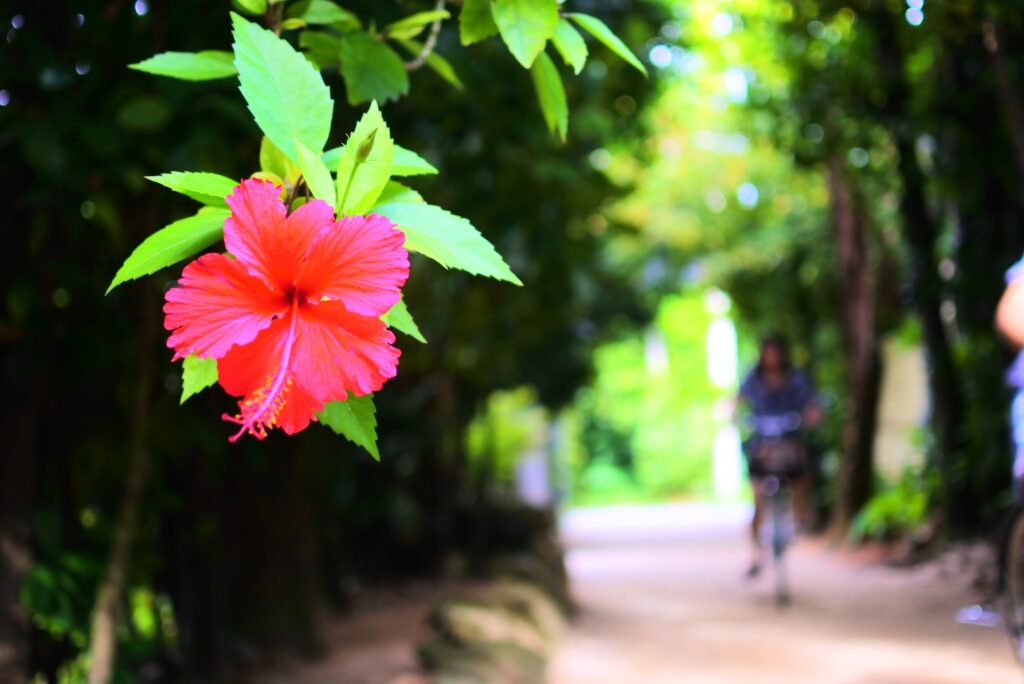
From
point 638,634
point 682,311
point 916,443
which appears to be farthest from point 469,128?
point 682,311

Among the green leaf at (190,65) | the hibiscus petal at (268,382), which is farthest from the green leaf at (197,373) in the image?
the green leaf at (190,65)

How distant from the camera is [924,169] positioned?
10.1 m

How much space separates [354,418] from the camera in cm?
118

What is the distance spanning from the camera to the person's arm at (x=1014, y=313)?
3.89m

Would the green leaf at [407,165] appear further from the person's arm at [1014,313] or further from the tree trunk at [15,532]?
the person's arm at [1014,313]

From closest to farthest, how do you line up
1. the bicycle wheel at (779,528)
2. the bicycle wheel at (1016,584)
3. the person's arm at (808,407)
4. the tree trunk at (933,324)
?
the bicycle wheel at (1016,584) < the person's arm at (808,407) < the bicycle wheel at (779,528) < the tree trunk at (933,324)

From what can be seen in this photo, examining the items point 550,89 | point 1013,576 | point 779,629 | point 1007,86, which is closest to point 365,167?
point 550,89

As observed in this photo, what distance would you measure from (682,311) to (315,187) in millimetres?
44088

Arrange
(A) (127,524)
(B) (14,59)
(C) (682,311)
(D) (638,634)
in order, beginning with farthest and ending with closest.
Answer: (C) (682,311) < (D) (638,634) < (A) (127,524) < (B) (14,59)

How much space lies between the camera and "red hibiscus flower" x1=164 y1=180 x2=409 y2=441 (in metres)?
1.05

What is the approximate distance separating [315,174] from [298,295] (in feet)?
0.35

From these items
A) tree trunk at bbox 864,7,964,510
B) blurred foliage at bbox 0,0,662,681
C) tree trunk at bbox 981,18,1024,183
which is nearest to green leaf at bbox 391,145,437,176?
blurred foliage at bbox 0,0,662,681

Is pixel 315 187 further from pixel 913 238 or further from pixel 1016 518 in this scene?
pixel 913 238

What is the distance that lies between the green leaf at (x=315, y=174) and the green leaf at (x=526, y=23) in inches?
15.3
